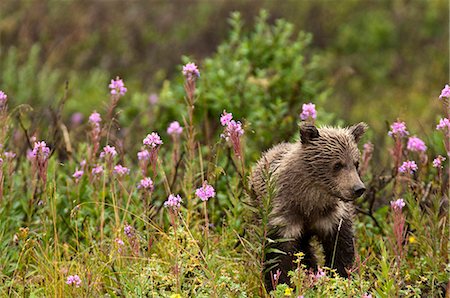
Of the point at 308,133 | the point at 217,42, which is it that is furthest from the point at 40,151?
the point at 217,42

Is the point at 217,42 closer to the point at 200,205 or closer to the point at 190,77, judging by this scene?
the point at 200,205

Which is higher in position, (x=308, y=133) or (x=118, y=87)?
(x=118, y=87)

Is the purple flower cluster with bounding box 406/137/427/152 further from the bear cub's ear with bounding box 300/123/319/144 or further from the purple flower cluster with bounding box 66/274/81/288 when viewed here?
the purple flower cluster with bounding box 66/274/81/288

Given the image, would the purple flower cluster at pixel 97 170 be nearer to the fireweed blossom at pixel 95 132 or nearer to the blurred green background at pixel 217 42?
the fireweed blossom at pixel 95 132

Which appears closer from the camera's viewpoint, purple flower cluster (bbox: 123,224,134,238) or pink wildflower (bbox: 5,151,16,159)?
purple flower cluster (bbox: 123,224,134,238)

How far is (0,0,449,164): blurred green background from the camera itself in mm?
12773

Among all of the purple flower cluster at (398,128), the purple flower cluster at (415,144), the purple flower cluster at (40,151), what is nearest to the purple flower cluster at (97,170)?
the purple flower cluster at (40,151)

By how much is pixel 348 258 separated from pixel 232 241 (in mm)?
704

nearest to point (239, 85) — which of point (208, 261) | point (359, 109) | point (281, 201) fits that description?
point (281, 201)

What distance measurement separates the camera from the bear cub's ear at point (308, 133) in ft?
15.3

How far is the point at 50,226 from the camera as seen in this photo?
5238 mm

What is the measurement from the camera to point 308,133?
470 cm

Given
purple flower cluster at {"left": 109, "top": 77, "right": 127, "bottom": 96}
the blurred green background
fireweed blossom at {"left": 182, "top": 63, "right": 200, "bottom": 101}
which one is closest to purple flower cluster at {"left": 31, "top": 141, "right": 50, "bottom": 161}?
purple flower cluster at {"left": 109, "top": 77, "right": 127, "bottom": 96}

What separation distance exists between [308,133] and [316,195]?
35cm
